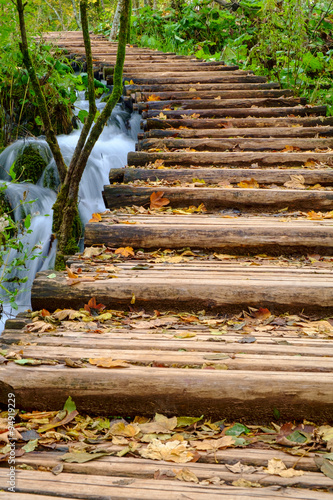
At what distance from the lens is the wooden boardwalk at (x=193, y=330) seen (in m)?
1.44

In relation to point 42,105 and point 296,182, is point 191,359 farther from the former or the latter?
point 296,182

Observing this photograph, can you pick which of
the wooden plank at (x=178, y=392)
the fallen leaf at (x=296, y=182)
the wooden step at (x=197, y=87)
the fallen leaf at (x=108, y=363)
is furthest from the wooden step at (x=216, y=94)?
the wooden plank at (x=178, y=392)

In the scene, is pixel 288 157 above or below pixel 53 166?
above

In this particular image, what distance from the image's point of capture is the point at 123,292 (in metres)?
2.61

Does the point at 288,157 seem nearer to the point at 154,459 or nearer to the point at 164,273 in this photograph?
the point at 164,273

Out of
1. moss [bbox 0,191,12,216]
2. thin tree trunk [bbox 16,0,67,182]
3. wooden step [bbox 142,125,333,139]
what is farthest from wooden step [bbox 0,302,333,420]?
wooden step [bbox 142,125,333,139]

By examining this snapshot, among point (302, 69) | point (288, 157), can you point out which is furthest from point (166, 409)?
point (302, 69)

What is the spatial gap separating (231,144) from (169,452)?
417cm

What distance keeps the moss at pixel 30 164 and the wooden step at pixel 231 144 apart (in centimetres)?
125

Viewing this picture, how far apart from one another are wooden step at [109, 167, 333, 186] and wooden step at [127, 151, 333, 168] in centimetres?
38

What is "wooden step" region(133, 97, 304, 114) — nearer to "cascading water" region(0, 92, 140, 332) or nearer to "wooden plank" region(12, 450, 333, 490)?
"cascading water" region(0, 92, 140, 332)

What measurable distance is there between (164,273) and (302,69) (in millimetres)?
5828

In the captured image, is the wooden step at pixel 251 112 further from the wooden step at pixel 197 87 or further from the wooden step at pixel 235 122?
the wooden step at pixel 197 87

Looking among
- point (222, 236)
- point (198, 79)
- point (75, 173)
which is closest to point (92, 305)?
point (222, 236)
